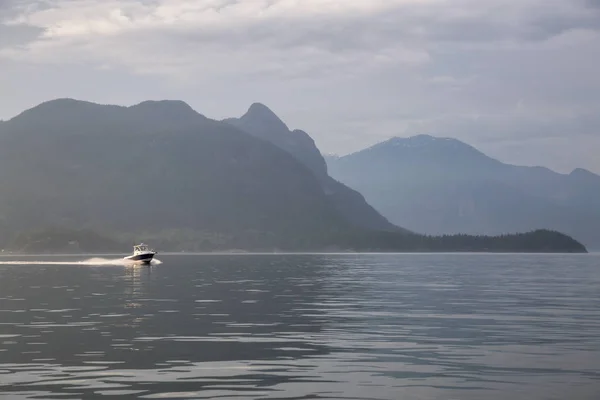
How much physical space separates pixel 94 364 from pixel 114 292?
64111 millimetres

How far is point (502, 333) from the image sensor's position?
60250 mm

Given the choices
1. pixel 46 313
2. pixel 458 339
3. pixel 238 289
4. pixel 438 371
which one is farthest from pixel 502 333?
pixel 238 289

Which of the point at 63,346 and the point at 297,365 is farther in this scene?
the point at 63,346

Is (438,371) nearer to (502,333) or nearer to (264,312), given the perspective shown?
(502,333)

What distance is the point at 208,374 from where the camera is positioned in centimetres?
4181

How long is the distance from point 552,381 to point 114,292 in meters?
75.8

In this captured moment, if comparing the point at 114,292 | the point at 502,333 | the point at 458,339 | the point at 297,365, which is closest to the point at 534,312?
the point at 502,333

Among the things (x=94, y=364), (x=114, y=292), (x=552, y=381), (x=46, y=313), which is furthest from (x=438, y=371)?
(x=114, y=292)

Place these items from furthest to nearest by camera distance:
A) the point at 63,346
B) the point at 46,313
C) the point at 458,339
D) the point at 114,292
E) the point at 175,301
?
the point at 114,292 → the point at 175,301 → the point at 46,313 → the point at 458,339 → the point at 63,346

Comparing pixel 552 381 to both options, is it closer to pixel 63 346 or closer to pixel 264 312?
pixel 63 346

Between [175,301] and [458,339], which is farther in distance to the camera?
[175,301]

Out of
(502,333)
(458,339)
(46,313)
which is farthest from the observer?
(46,313)

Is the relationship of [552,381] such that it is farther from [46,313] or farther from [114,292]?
[114,292]

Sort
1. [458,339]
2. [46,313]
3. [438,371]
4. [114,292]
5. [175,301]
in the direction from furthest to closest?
[114,292] < [175,301] < [46,313] < [458,339] < [438,371]
